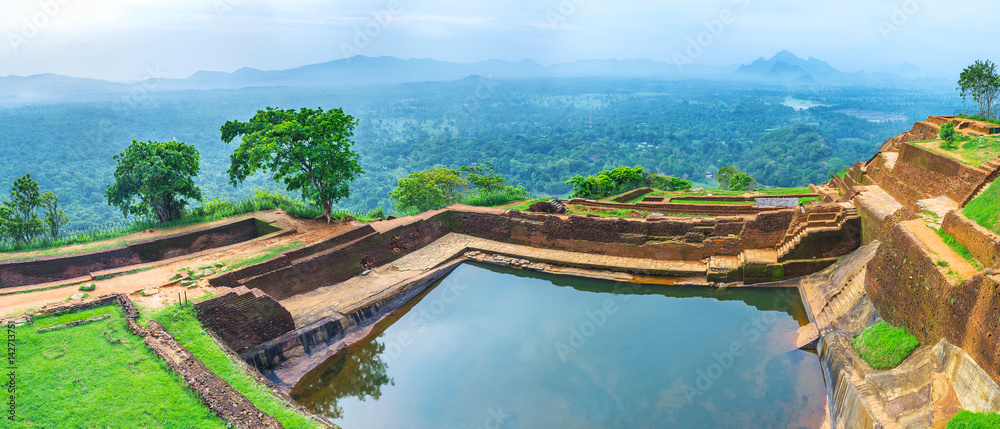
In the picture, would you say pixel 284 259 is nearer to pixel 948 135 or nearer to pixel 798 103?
pixel 948 135

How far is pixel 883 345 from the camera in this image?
1066 cm

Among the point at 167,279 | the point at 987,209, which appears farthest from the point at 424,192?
the point at 987,209

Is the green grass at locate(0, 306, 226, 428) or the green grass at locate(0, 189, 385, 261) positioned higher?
the green grass at locate(0, 189, 385, 261)

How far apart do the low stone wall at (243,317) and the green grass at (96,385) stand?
1873 mm

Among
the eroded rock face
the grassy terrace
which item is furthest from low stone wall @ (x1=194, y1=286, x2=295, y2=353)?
the grassy terrace

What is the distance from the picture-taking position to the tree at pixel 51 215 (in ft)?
57.2

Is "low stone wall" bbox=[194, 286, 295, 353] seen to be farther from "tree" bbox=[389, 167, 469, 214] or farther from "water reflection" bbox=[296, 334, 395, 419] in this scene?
"tree" bbox=[389, 167, 469, 214]

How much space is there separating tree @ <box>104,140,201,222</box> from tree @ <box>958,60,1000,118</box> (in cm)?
3269

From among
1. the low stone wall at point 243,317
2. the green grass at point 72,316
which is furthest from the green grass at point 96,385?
the low stone wall at point 243,317

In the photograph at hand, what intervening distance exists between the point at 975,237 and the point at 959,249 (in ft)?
1.64

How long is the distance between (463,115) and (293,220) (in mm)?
128408

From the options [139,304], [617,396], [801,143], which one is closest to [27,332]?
[139,304]

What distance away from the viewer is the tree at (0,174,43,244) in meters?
16.4

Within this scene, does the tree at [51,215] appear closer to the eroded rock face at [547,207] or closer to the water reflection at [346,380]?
the water reflection at [346,380]
